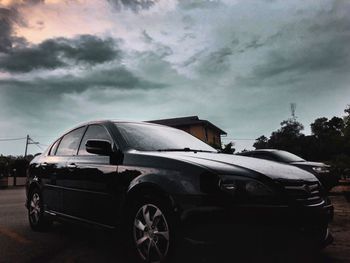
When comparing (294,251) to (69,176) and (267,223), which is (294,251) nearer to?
(267,223)

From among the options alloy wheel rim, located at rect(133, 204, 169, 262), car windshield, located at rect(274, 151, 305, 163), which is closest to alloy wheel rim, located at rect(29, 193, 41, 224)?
alloy wheel rim, located at rect(133, 204, 169, 262)

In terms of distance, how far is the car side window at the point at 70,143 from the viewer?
17.1ft

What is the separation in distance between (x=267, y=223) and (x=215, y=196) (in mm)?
433

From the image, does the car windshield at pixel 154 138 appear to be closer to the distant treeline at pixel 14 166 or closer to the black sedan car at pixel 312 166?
the black sedan car at pixel 312 166

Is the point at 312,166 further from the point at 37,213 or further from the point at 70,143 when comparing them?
the point at 37,213

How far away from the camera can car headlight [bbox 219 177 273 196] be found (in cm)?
306

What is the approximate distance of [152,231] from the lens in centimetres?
348

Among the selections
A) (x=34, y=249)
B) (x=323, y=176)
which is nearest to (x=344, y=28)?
(x=323, y=176)

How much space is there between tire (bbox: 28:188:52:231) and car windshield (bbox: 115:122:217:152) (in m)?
2.08

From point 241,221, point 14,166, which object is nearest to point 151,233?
point 241,221

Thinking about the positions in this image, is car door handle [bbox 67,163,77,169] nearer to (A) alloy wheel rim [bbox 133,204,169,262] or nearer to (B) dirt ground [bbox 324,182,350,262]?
(A) alloy wheel rim [bbox 133,204,169,262]

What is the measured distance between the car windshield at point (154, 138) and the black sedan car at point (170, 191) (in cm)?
1

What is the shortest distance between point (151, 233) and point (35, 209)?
10.3 feet

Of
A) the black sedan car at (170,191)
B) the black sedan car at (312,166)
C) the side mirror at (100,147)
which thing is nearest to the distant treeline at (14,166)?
the black sedan car at (312,166)
